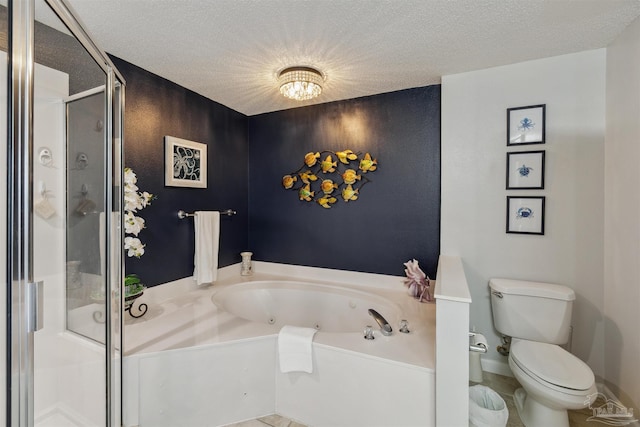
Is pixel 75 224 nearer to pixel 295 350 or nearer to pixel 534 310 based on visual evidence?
pixel 295 350

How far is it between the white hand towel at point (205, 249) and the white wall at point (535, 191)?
200 centimetres

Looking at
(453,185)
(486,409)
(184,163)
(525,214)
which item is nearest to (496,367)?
(486,409)

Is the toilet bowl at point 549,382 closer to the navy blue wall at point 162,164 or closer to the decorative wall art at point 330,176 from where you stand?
the decorative wall art at point 330,176

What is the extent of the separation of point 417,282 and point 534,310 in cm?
76

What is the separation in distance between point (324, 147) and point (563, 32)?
1.83m

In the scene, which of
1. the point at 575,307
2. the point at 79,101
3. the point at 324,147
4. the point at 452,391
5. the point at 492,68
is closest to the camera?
the point at 452,391

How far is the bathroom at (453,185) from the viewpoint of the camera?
67.9 inches

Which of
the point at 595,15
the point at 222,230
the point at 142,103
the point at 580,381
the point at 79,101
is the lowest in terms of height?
the point at 580,381

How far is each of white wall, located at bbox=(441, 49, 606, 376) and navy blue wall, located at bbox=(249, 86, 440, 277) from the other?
0.20 metres

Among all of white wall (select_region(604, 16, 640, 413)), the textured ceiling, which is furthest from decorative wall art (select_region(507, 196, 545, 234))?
the textured ceiling

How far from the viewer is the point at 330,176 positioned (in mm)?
2727

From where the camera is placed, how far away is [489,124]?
2082 mm

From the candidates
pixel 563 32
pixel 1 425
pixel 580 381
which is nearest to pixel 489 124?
pixel 563 32

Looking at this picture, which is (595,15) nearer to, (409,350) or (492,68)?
(492,68)
